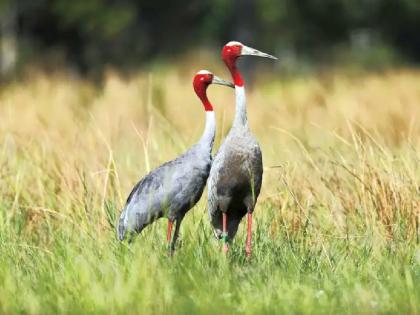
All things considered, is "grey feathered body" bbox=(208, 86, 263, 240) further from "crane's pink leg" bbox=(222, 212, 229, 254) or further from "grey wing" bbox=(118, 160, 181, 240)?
"grey wing" bbox=(118, 160, 181, 240)

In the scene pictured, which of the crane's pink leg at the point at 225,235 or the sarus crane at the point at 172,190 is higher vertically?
the sarus crane at the point at 172,190

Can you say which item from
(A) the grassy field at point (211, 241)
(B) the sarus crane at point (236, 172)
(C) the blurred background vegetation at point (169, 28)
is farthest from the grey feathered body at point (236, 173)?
(C) the blurred background vegetation at point (169, 28)

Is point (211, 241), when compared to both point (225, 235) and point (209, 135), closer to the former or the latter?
point (225, 235)

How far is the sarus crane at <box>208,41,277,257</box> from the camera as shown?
526cm

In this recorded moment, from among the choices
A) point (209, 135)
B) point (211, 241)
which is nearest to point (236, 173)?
point (209, 135)

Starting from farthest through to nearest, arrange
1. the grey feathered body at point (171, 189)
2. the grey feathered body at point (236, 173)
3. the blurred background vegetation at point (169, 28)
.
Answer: the blurred background vegetation at point (169, 28) < the grey feathered body at point (171, 189) < the grey feathered body at point (236, 173)

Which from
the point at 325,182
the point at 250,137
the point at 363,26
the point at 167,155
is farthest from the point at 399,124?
the point at 363,26

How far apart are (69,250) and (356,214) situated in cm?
172

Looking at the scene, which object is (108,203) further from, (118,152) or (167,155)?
(118,152)

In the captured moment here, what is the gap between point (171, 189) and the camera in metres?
5.40

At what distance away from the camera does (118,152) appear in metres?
8.91

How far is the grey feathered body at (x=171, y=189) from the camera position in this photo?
213 inches

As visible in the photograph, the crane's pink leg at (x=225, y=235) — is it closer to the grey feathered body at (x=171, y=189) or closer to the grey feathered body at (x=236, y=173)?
the grey feathered body at (x=236, y=173)

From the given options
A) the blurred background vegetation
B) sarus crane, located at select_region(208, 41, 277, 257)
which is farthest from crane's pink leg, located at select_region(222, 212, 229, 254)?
the blurred background vegetation
